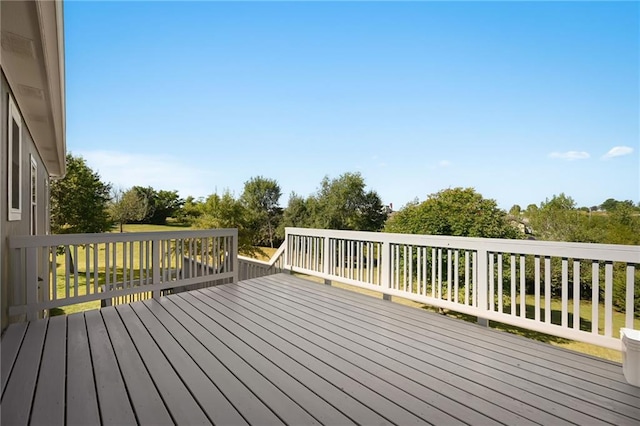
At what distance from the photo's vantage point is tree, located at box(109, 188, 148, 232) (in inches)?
685

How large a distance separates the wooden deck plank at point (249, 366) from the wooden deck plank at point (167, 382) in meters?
0.33

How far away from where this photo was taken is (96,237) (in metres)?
3.46

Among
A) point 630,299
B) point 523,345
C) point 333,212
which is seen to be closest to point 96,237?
point 523,345

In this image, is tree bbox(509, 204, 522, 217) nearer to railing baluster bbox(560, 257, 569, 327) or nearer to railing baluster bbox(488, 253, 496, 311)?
railing baluster bbox(488, 253, 496, 311)

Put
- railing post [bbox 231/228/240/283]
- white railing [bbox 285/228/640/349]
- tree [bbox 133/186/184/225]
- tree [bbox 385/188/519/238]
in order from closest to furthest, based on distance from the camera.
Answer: white railing [bbox 285/228/640/349]
railing post [bbox 231/228/240/283]
tree [bbox 385/188/519/238]
tree [bbox 133/186/184/225]

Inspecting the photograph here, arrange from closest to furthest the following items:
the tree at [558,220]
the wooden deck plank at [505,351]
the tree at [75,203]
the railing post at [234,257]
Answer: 1. the wooden deck plank at [505,351]
2. the railing post at [234,257]
3. the tree at [558,220]
4. the tree at [75,203]

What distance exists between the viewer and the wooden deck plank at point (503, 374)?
5.56 ft

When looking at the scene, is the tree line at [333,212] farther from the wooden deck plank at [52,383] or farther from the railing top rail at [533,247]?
the wooden deck plank at [52,383]

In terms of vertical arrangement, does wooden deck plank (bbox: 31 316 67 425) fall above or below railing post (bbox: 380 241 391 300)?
below

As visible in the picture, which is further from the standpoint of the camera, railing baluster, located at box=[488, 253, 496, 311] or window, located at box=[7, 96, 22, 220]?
railing baluster, located at box=[488, 253, 496, 311]

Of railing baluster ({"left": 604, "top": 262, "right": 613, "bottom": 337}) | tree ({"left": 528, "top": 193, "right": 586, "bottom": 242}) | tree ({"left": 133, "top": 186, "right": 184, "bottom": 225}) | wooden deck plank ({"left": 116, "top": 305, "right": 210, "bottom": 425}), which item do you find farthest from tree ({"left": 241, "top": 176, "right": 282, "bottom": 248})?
railing baluster ({"left": 604, "top": 262, "right": 613, "bottom": 337})

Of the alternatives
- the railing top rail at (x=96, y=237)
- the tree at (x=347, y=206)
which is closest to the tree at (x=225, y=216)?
the tree at (x=347, y=206)

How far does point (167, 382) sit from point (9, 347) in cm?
155

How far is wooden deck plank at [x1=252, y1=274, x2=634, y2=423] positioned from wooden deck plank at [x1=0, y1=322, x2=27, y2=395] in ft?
8.12
